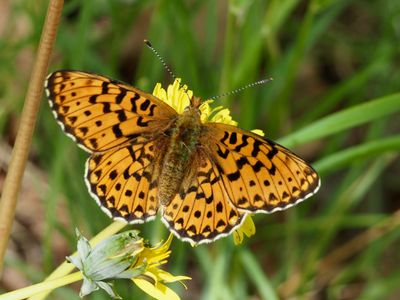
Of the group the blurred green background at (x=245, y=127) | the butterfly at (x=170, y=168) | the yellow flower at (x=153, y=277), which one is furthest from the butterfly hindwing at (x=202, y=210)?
the blurred green background at (x=245, y=127)

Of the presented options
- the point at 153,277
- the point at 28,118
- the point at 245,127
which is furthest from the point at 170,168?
the point at 245,127

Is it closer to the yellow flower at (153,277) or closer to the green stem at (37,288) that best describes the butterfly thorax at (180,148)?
the yellow flower at (153,277)

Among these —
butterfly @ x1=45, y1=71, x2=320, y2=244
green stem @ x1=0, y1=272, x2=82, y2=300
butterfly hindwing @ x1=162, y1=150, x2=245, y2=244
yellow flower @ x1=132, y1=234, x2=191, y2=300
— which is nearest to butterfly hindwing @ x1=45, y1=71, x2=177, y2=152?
butterfly @ x1=45, y1=71, x2=320, y2=244

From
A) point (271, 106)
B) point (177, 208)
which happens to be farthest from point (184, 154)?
point (271, 106)

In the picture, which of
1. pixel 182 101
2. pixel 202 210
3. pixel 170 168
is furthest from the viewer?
pixel 182 101

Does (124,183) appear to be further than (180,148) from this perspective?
No

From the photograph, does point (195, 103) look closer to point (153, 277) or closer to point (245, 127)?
point (153, 277)

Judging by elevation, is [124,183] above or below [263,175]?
above
